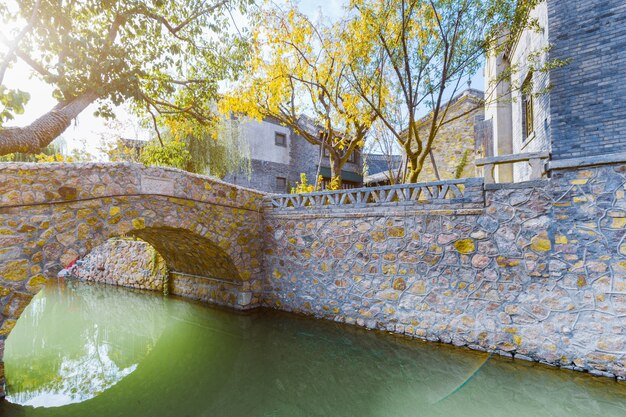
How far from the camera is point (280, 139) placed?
17.2 metres

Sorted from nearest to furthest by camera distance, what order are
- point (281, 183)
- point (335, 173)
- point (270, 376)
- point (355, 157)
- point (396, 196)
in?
point (270, 376), point (396, 196), point (335, 173), point (281, 183), point (355, 157)

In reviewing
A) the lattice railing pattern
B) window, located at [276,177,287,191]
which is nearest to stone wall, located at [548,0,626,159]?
the lattice railing pattern

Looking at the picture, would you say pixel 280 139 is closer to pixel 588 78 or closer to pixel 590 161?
pixel 588 78

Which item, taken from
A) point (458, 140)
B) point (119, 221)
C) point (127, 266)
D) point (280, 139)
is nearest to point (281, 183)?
point (280, 139)

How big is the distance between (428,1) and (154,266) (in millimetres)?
9875

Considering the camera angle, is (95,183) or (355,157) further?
(355,157)

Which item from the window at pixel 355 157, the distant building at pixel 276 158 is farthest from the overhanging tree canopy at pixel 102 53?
the window at pixel 355 157

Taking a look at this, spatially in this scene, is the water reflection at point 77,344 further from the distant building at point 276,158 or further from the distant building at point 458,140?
the distant building at point 458,140

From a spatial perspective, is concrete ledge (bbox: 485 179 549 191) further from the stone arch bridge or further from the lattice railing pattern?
the stone arch bridge

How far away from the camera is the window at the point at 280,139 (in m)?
17.0

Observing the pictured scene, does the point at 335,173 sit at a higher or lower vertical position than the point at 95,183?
higher

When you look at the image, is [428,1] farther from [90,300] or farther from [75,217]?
[90,300]

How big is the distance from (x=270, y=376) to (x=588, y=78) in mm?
7301

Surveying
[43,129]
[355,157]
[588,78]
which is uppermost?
[355,157]
